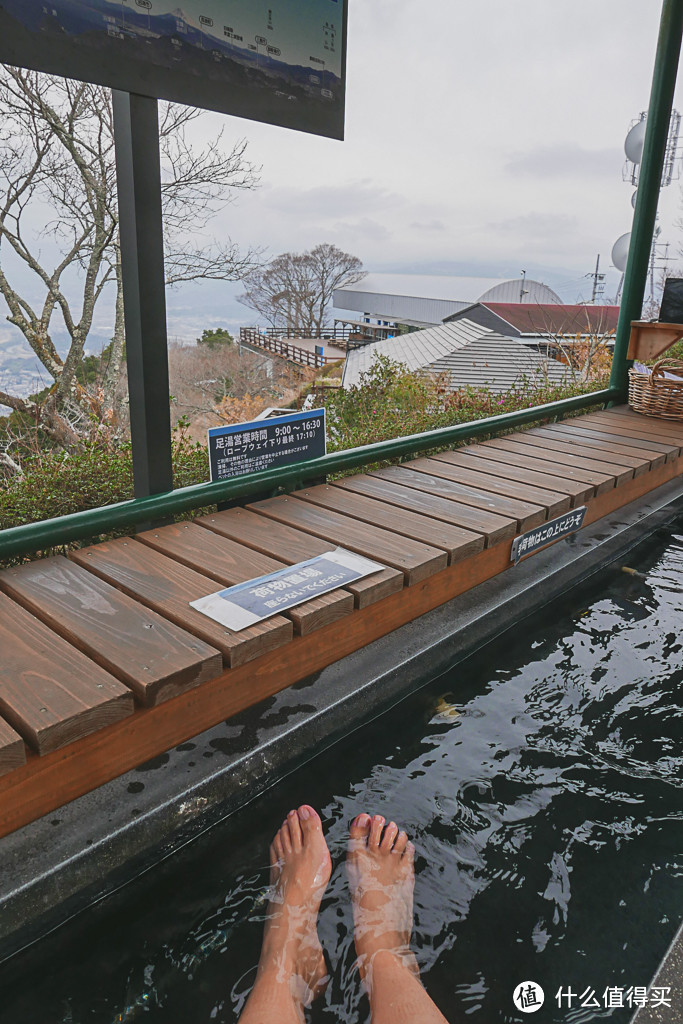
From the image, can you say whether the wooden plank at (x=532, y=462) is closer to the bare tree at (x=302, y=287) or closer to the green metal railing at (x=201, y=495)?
the green metal railing at (x=201, y=495)

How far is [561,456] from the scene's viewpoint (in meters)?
3.36

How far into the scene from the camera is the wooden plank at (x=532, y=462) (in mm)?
2982

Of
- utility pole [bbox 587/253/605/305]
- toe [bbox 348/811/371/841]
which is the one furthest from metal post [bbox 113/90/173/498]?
utility pole [bbox 587/253/605/305]

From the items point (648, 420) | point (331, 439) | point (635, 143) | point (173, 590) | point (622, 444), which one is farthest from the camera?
point (635, 143)

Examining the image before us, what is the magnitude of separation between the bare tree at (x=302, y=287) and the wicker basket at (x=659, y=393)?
4.19 metres

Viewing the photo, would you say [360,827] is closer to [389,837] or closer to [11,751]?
[389,837]

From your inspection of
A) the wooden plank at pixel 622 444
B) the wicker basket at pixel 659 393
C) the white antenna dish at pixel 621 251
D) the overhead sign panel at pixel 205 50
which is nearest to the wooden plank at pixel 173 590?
the overhead sign panel at pixel 205 50

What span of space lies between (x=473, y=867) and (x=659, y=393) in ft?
11.8

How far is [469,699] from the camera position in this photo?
6.84 feet

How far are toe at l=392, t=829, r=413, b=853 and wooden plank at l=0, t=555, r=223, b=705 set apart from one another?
570mm

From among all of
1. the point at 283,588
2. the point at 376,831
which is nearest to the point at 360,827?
the point at 376,831

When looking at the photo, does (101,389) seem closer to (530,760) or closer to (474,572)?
(474,572)

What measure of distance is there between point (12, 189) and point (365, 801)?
5320mm

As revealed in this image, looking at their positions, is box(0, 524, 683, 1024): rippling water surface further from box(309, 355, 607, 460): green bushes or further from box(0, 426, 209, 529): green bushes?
box(309, 355, 607, 460): green bushes
